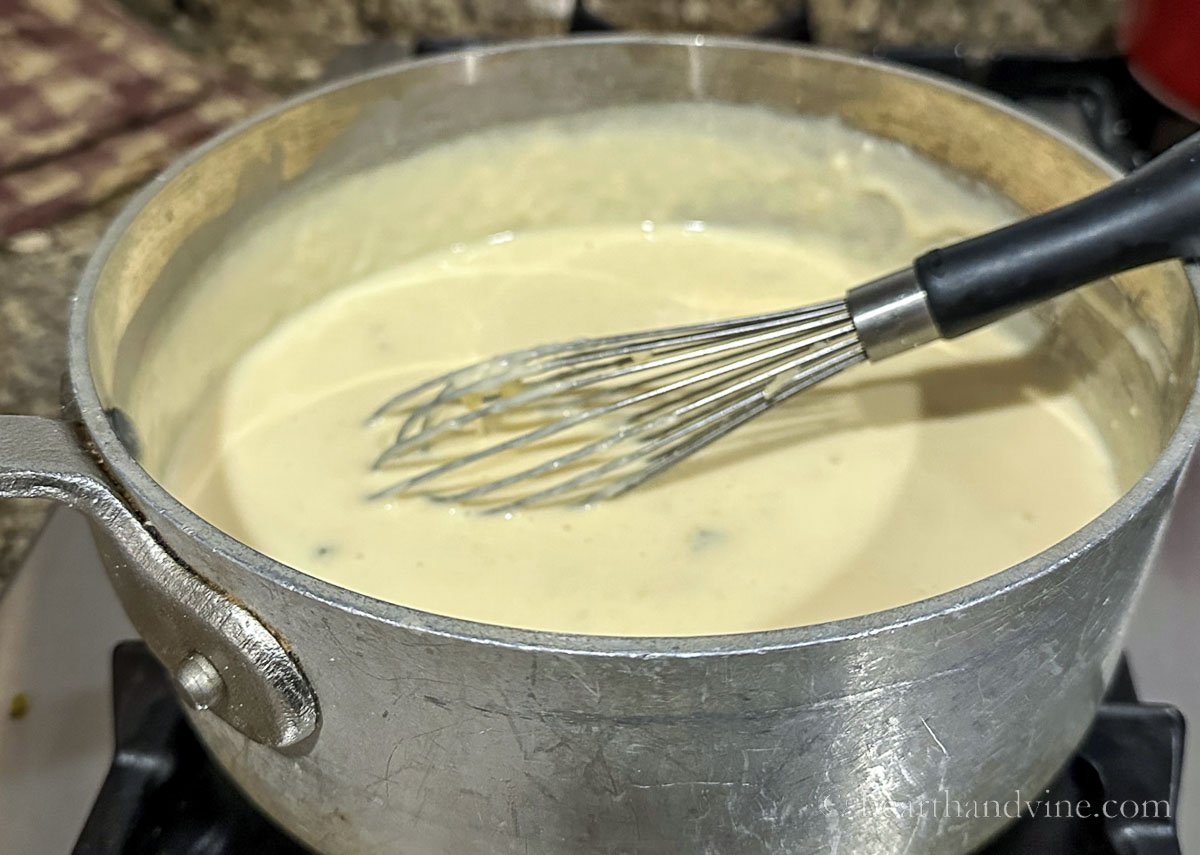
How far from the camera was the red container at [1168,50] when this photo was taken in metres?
0.89

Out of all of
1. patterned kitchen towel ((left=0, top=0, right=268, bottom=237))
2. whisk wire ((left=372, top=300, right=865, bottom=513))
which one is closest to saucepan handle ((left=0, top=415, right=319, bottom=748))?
whisk wire ((left=372, top=300, right=865, bottom=513))

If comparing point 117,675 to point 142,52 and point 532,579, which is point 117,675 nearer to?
point 532,579

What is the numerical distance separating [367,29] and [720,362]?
738 millimetres

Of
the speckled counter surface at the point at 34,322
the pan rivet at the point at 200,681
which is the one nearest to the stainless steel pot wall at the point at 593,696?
the pan rivet at the point at 200,681

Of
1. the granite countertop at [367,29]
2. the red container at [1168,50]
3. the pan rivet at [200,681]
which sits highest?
the pan rivet at [200,681]

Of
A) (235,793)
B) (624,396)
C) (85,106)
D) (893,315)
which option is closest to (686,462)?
(624,396)

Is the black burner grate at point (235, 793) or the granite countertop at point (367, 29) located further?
the granite countertop at point (367, 29)

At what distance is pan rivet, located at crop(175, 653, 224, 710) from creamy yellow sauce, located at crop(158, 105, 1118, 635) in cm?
22

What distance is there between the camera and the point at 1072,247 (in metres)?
0.54

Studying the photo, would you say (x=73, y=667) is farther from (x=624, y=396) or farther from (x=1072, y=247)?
(x=1072, y=247)

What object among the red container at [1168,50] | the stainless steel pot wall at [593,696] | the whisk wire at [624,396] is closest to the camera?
the stainless steel pot wall at [593,696]

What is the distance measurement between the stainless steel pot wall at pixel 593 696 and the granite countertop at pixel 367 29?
1.36 ft

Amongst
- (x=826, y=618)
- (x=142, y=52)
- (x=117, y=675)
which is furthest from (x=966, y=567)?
(x=142, y=52)

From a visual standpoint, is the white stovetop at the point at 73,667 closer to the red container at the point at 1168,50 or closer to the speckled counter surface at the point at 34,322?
the speckled counter surface at the point at 34,322
